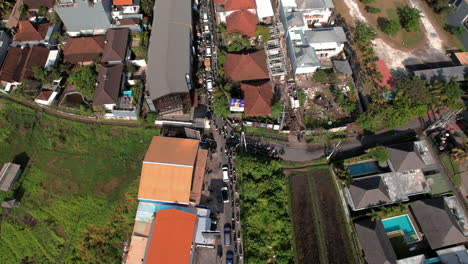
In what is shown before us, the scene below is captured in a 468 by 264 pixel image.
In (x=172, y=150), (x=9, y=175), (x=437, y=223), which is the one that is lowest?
(x=437, y=223)

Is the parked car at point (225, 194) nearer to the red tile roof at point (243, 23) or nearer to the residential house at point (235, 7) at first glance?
the red tile roof at point (243, 23)

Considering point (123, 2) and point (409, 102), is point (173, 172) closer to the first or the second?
point (123, 2)

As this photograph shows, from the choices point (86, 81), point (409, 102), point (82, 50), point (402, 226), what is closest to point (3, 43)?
point (82, 50)

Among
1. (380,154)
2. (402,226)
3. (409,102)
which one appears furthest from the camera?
(409,102)

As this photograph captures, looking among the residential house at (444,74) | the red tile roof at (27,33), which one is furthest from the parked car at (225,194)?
the red tile roof at (27,33)

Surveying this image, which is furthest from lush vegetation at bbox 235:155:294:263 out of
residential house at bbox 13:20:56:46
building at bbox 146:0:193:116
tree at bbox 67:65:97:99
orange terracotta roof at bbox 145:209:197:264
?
residential house at bbox 13:20:56:46

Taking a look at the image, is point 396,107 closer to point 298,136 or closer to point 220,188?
point 298,136

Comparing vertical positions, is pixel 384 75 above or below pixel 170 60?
above
